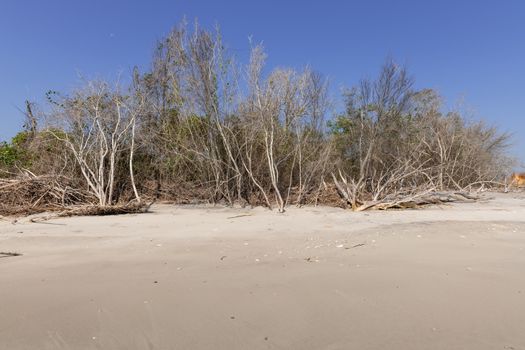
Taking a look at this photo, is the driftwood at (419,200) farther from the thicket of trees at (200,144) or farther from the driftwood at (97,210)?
the driftwood at (97,210)

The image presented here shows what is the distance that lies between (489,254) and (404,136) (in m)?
9.80

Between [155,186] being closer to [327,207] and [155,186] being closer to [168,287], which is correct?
[327,207]

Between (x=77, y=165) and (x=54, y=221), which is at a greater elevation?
(x=77, y=165)

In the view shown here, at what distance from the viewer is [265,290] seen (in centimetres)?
340

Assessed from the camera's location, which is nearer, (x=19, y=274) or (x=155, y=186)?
(x=19, y=274)

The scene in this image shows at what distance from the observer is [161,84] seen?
11.9 metres

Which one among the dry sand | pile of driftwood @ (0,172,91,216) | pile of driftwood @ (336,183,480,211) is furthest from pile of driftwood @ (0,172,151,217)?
pile of driftwood @ (336,183,480,211)

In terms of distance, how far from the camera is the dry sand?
255 cm

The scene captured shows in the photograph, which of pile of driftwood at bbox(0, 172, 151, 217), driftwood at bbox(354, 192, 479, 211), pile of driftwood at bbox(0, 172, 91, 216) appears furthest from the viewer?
driftwood at bbox(354, 192, 479, 211)

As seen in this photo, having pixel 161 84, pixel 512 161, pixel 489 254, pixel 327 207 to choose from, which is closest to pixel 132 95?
pixel 161 84

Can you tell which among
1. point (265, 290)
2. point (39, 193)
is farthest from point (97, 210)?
point (265, 290)

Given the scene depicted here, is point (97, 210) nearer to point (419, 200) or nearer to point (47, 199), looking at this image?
point (47, 199)

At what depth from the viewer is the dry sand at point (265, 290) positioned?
8.37 feet

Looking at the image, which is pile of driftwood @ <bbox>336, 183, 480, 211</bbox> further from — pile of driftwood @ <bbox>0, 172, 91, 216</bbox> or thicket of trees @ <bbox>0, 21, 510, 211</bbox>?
pile of driftwood @ <bbox>0, 172, 91, 216</bbox>
